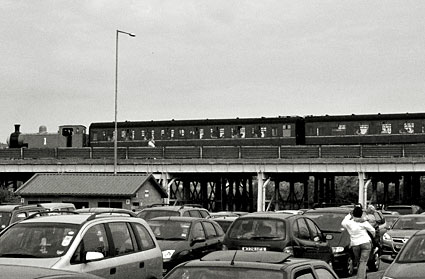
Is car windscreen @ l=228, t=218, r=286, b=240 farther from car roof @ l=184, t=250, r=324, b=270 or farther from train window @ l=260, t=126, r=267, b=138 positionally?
train window @ l=260, t=126, r=267, b=138

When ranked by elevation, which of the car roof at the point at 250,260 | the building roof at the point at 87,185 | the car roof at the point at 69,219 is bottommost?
the car roof at the point at 250,260

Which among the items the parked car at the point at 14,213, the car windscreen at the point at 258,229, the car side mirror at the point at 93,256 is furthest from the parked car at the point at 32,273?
the parked car at the point at 14,213

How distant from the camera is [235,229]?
16.0m

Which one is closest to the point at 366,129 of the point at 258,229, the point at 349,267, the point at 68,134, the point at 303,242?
the point at 68,134

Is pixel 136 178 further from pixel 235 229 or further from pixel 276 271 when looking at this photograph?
pixel 276 271

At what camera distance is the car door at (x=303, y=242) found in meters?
15.8

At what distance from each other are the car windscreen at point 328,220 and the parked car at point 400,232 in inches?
97.1

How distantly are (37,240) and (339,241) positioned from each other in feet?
33.5

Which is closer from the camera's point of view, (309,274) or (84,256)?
(309,274)

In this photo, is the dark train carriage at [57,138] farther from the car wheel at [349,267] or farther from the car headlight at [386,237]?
the car wheel at [349,267]

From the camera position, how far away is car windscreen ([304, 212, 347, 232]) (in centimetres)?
2003

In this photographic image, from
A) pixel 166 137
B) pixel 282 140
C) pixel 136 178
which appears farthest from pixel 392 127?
pixel 136 178

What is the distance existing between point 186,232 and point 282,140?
46.5 m

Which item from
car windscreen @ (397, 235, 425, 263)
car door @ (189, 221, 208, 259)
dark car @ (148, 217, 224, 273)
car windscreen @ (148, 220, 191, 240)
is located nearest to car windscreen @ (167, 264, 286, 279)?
car windscreen @ (397, 235, 425, 263)
